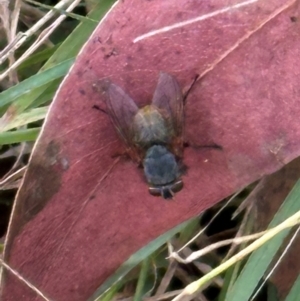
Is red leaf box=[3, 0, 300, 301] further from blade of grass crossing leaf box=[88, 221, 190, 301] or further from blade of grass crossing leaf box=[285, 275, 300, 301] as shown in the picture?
blade of grass crossing leaf box=[285, 275, 300, 301]

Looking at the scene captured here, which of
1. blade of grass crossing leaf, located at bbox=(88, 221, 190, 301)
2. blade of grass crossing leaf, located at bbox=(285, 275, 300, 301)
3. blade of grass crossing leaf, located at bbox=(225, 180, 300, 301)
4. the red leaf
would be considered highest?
the red leaf

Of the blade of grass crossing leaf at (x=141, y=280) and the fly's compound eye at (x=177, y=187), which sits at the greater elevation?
the fly's compound eye at (x=177, y=187)

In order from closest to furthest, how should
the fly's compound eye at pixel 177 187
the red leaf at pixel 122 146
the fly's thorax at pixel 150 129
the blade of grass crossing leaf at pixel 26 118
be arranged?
the red leaf at pixel 122 146 < the fly's compound eye at pixel 177 187 < the fly's thorax at pixel 150 129 < the blade of grass crossing leaf at pixel 26 118

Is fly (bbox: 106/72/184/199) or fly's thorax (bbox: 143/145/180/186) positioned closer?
fly (bbox: 106/72/184/199)

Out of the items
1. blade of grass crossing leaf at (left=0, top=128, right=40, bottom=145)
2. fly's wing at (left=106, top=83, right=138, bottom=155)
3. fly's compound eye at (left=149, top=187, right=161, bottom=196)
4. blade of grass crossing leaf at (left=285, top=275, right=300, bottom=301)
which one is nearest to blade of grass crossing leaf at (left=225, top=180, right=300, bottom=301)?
blade of grass crossing leaf at (left=285, top=275, right=300, bottom=301)

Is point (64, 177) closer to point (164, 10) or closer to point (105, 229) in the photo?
point (105, 229)

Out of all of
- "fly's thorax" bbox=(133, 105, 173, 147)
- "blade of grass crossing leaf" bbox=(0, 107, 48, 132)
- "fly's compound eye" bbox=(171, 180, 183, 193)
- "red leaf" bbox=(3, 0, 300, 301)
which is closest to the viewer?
"red leaf" bbox=(3, 0, 300, 301)

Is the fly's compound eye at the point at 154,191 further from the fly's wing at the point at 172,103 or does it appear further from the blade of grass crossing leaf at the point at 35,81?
the blade of grass crossing leaf at the point at 35,81

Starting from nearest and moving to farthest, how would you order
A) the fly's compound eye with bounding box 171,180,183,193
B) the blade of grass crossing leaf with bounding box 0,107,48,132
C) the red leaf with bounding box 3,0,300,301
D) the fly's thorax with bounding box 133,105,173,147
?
the red leaf with bounding box 3,0,300,301 → the fly's compound eye with bounding box 171,180,183,193 → the fly's thorax with bounding box 133,105,173,147 → the blade of grass crossing leaf with bounding box 0,107,48,132

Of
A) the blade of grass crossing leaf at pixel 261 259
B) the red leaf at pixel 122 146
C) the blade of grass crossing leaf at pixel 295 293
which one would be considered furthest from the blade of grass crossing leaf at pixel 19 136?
the blade of grass crossing leaf at pixel 295 293
